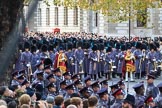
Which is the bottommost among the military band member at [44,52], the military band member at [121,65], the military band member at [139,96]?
the military band member at [121,65]

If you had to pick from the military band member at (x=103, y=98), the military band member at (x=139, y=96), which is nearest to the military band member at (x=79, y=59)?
the military band member at (x=139, y=96)

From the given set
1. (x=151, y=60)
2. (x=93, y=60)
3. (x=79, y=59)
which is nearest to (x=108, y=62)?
(x=93, y=60)

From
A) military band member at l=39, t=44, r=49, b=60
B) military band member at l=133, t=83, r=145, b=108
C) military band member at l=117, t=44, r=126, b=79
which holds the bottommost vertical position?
military band member at l=117, t=44, r=126, b=79

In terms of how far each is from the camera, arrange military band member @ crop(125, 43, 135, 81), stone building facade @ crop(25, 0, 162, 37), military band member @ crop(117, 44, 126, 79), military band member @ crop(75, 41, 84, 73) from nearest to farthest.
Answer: military band member @ crop(125, 43, 135, 81) < military band member @ crop(117, 44, 126, 79) < military band member @ crop(75, 41, 84, 73) < stone building facade @ crop(25, 0, 162, 37)

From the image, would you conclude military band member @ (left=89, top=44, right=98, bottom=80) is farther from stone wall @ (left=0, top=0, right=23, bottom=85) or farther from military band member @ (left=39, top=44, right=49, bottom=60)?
stone wall @ (left=0, top=0, right=23, bottom=85)

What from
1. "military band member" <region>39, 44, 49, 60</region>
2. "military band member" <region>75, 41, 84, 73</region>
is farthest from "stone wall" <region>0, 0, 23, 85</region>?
"military band member" <region>75, 41, 84, 73</region>

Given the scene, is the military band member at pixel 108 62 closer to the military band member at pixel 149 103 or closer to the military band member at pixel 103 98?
the military band member at pixel 103 98

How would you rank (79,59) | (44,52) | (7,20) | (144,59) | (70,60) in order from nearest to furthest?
(7,20)
(44,52)
(70,60)
(79,59)
(144,59)

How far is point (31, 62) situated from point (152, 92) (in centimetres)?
1007

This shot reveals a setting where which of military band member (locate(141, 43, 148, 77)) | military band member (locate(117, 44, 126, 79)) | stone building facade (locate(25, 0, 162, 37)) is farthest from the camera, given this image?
stone building facade (locate(25, 0, 162, 37))

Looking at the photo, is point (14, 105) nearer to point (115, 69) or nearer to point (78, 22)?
point (115, 69)

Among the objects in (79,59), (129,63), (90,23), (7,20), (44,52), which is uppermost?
(7,20)

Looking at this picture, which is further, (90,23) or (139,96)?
(90,23)

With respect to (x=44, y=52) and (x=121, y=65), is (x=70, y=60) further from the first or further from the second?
(x=121, y=65)
